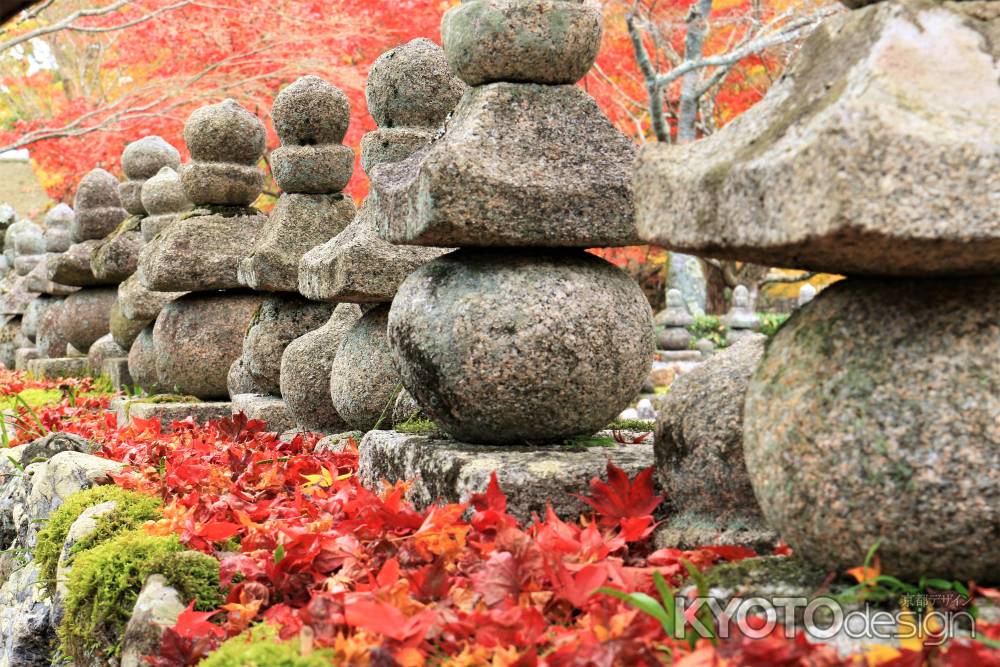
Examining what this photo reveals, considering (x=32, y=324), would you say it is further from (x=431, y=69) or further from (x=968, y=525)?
(x=968, y=525)

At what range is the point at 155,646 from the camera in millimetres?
2568

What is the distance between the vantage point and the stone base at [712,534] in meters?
2.63

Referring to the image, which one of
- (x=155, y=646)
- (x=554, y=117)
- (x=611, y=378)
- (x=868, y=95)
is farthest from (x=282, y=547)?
(x=868, y=95)

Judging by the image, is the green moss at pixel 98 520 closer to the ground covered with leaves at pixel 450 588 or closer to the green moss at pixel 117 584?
the ground covered with leaves at pixel 450 588

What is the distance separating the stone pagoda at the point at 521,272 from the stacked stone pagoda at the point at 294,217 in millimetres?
2446

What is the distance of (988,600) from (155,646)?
6.61ft

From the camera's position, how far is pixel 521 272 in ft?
11.0

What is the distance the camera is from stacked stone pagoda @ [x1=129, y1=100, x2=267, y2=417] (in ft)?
23.1

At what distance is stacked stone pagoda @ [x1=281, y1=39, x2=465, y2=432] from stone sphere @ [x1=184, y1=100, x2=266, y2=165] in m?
2.69

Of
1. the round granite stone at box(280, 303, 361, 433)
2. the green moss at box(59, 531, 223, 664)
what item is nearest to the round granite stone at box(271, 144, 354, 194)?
the round granite stone at box(280, 303, 361, 433)

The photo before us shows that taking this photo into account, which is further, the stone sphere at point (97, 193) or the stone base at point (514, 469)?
the stone sphere at point (97, 193)

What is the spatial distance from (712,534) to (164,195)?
734cm

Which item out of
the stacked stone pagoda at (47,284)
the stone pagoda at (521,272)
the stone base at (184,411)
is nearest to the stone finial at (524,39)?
the stone pagoda at (521,272)

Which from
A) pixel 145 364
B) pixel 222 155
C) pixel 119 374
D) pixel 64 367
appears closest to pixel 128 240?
pixel 119 374
